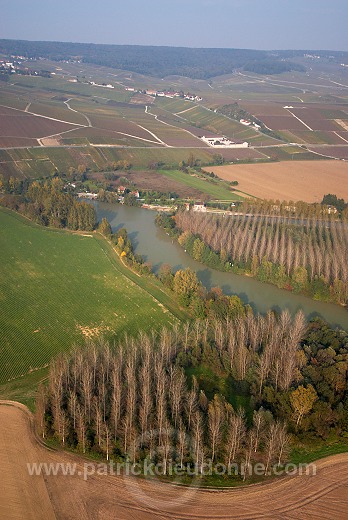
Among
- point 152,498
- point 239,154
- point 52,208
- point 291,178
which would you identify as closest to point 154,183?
point 291,178

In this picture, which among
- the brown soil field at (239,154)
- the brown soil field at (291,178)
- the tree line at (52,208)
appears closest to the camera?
the tree line at (52,208)

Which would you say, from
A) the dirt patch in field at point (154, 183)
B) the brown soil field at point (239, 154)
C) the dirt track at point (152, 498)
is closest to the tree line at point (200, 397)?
the dirt track at point (152, 498)

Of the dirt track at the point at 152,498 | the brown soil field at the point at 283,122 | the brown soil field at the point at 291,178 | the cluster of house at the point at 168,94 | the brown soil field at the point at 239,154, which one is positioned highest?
the cluster of house at the point at 168,94

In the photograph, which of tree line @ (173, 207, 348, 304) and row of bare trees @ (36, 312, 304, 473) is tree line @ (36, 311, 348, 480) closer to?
row of bare trees @ (36, 312, 304, 473)

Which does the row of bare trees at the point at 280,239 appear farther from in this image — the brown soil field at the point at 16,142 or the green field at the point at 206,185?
the brown soil field at the point at 16,142

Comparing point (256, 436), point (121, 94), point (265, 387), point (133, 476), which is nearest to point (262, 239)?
point (265, 387)

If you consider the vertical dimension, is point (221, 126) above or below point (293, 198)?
above

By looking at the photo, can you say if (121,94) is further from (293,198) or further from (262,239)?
(262,239)
